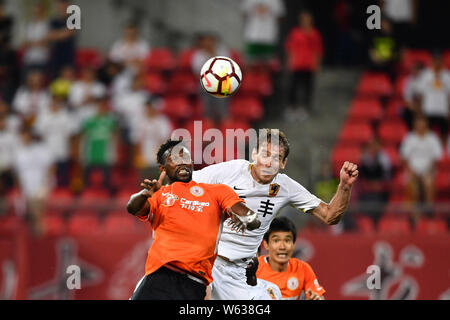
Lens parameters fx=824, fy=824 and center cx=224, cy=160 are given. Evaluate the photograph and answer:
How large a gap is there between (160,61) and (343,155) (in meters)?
4.62

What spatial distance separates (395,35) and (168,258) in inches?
447

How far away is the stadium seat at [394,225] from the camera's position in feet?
39.7

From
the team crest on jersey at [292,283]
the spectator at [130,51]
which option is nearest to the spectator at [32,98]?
the spectator at [130,51]

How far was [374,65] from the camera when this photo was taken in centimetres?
1620

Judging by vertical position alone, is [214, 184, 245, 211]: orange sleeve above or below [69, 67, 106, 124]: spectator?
below

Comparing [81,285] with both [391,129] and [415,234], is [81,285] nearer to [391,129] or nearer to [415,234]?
[415,234]

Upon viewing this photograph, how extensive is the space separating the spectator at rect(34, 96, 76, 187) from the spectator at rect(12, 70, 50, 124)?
0.66 meters

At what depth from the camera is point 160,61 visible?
1686cm

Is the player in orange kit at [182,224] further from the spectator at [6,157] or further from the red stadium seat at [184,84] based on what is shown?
the red stadium seat at [184,84]

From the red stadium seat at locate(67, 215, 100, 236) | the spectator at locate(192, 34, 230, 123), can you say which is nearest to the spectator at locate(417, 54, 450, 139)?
the spectator at locate(192, 34, 230, 123)

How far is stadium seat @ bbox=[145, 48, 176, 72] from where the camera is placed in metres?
16.7

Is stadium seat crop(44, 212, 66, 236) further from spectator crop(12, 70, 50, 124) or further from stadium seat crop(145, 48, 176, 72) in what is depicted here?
stadium seat crop(145, 48, 176, 72)

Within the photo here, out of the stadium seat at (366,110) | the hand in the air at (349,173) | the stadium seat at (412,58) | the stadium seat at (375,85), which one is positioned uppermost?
the stadium seat at (412,58)

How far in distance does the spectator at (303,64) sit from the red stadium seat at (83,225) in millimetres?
4870
